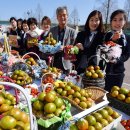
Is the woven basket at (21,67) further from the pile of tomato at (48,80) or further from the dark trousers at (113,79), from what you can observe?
the dark trousers at (113,79)

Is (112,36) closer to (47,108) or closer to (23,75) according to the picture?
(23,75)

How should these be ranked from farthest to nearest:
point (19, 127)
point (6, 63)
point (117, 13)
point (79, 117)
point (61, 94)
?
point (6, 63)
point (117, 13)
point (61, 94)
point (79, 117)
point (19, 127)

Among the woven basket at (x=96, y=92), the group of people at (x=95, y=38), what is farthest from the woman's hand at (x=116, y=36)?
the woven basket at (x=96, y=92)

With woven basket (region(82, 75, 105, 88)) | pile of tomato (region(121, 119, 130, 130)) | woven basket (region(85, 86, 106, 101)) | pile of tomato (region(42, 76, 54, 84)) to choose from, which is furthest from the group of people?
pile of tomato (region(121, 119, 130, 130))

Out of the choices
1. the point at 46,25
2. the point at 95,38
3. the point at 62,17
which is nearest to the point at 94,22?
the point at 95,38

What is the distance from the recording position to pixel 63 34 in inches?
150

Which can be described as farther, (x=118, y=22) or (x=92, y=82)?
(x=118, y=22)

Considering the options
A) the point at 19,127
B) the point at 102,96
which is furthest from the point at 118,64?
the point at 19,127

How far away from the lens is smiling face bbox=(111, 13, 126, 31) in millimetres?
2883

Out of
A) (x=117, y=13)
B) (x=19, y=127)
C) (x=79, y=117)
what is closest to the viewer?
(x=19, y=127)

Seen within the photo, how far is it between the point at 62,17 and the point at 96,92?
173 centimetres

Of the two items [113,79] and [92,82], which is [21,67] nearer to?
[92,82]

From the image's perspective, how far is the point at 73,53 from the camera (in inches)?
115

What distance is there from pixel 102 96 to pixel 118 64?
2.76 ft
